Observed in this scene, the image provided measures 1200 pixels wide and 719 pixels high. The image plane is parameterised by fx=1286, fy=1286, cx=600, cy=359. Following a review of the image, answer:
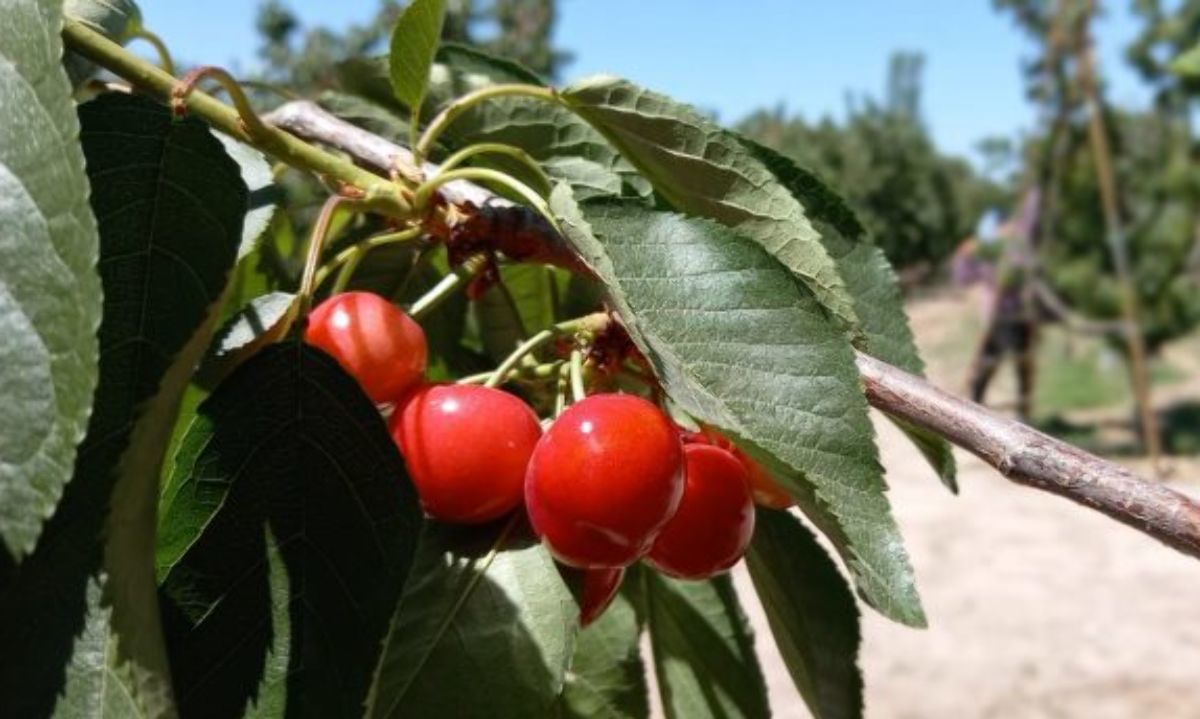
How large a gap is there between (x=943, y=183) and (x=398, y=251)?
755 inches

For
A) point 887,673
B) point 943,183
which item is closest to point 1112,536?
point 887,673

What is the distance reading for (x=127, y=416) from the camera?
18.2 inches

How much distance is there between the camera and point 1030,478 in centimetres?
51

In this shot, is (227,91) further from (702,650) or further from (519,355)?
(702,650)

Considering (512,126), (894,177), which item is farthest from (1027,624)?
(894,177)

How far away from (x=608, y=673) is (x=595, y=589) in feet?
0.47

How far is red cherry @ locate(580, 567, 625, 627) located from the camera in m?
0.62

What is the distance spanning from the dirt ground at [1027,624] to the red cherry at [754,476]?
4.32 metres

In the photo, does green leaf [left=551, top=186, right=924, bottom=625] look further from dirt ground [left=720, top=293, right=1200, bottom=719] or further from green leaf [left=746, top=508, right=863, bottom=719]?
dirt ground [left=720, top=293, right=1200, bottom=719]

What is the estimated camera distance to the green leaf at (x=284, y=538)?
48 cm

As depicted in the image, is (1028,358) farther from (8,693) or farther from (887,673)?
(8,693)

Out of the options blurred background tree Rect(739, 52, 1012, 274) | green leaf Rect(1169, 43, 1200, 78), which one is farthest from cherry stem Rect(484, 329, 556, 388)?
blurred background tree Rect(739, 52, 1012, 274)

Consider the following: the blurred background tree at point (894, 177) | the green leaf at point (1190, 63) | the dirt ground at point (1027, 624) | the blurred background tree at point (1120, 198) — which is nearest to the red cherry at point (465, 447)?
the green leaf at point (1190, 63)

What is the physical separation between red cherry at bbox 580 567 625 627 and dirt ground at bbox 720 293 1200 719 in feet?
14.2
